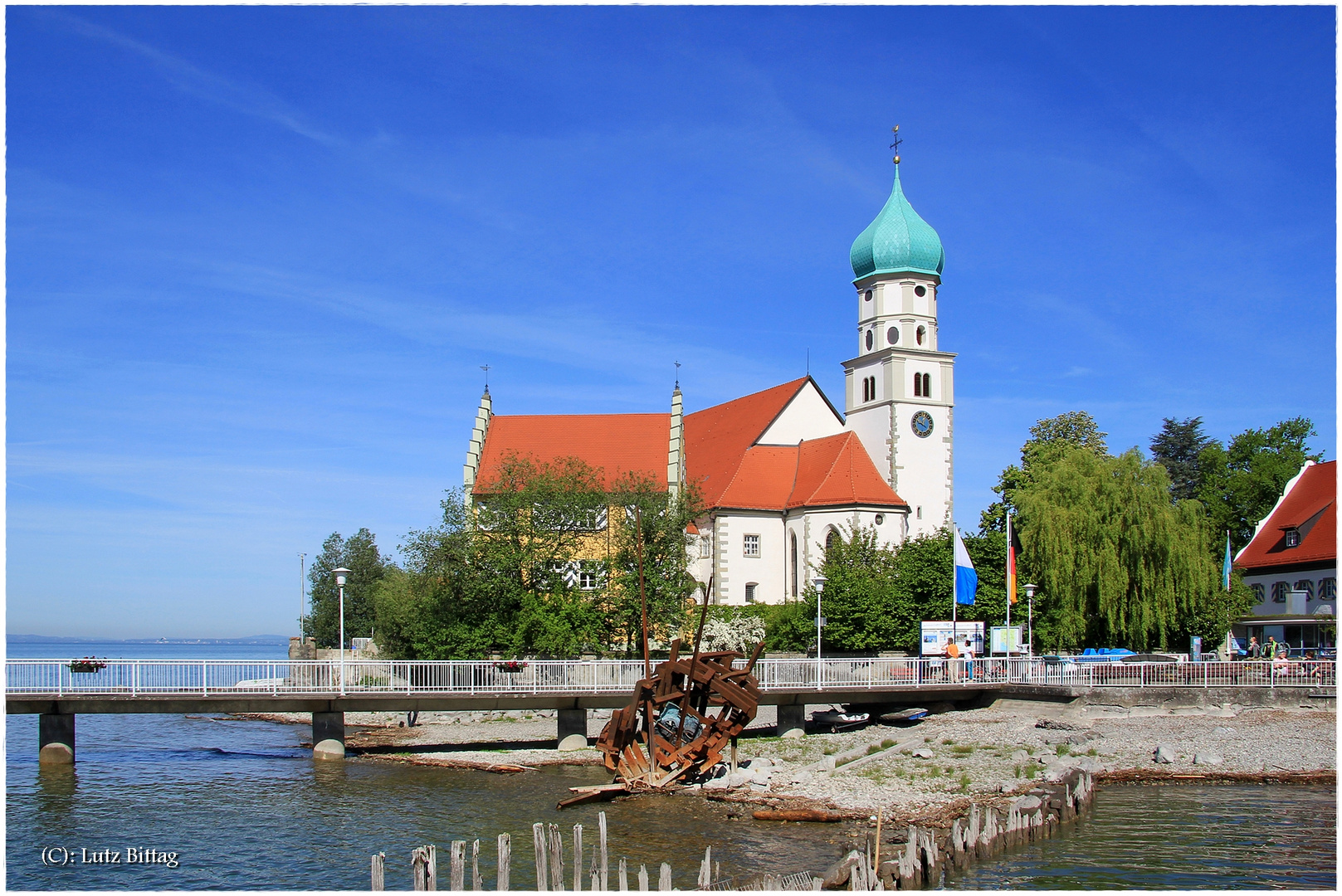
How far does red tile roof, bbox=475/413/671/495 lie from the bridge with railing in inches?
999

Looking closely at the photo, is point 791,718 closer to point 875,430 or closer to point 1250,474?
point 875,430

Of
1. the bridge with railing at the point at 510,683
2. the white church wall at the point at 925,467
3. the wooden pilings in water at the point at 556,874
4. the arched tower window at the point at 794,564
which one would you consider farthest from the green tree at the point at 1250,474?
the wooden pilings in water at the point at 556,874

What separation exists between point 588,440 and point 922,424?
16.6 meters

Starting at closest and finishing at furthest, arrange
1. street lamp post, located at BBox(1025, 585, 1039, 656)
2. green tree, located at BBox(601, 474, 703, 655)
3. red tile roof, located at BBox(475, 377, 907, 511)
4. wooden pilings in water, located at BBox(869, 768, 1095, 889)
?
wooden pilings in water, located at BBox(869, 768, 1095, 889)
street lamp post, located at BBox(1025, 585, 1039, 656)
green tree, located at BBox(601, 474, 703, 655)
red tile roof, located at BBox(475, 377, 907, 511)

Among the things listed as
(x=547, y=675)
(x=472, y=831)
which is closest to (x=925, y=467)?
(x=547, y=675)

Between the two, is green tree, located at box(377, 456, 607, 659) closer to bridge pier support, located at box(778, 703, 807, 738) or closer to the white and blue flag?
bridge pier support, located at box(778, 703, 807, 738)

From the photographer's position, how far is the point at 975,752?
92.2 ft

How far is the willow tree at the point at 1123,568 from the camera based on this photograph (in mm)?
41156

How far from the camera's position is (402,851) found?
67.7 feet

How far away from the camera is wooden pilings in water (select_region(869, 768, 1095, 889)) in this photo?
16.5 m

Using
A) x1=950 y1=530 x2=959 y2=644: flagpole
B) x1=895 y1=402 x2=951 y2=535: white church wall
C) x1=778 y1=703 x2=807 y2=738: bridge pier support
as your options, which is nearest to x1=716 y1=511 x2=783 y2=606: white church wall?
x1=895 y1=402 x2=951 y2=535: white church wall

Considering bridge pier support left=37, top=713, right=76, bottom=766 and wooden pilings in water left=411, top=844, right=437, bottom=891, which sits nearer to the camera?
wooden pilings in water left=411, top=844, right=437, bottom=891

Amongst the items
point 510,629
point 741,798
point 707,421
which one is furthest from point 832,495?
point 741,798

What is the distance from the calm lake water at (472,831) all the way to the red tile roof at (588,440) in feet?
98.2
